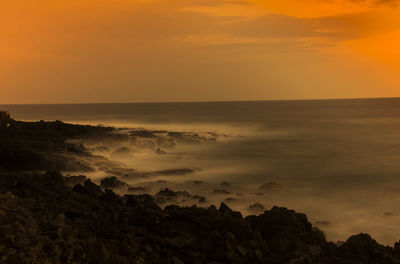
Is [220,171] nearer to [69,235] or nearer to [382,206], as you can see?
[382,206]

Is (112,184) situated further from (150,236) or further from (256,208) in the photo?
(150,236)

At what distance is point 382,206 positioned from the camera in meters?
17.2

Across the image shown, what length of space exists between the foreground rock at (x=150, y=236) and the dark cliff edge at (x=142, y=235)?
2cm

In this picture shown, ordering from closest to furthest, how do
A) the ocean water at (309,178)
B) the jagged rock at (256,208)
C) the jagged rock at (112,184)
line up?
the jagged rock at (256,208)
the ocean water at (309,178)
the jagged rock at (112,184)

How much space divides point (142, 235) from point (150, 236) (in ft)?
0.80

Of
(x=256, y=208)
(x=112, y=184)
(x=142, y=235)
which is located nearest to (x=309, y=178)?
(x=256, y=208)

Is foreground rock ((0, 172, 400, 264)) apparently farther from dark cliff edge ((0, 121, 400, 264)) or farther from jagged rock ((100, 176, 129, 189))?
jagged rock ((100, 176, 129, 189))

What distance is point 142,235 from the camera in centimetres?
880

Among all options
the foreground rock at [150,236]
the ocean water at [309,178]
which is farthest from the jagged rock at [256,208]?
the foreground rock at [150,236]

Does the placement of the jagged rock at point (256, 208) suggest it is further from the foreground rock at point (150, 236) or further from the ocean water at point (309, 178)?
the foreground rock at point (150, 236)

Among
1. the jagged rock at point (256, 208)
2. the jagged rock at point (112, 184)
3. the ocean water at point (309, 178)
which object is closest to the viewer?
the jagged rock at point (256, 208)

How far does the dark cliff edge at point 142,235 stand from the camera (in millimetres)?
7426

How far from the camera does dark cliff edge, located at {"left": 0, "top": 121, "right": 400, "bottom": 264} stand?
7426 mm

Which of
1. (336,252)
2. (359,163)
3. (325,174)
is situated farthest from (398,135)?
(336,252)
